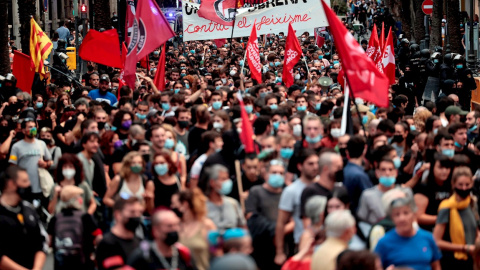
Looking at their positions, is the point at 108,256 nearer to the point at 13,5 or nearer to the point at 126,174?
the point at 126,174

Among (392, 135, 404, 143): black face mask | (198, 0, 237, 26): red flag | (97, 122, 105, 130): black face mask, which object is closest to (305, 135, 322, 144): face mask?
(392, 135, 404, 143): black face mask

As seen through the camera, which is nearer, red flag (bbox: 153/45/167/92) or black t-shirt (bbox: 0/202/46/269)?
black t-shirt (bbox: 0/202/46/269)

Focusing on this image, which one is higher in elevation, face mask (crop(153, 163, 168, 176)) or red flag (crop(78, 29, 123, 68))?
face mask (crop(153, 163, 168, 176))

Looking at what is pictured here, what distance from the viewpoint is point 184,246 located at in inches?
260

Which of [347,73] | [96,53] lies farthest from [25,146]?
[96,53]

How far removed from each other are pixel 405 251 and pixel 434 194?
1890mm

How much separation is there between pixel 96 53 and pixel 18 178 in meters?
12.1

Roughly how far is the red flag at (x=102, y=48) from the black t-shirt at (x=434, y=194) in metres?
11.8

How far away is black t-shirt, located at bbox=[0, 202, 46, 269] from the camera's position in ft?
24.9

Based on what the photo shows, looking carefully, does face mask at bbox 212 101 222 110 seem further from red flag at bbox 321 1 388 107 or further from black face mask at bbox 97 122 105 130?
red flag at bbox 321 1 388 107

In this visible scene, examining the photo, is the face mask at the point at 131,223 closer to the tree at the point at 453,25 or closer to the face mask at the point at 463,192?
the face mask at the point at 463,192

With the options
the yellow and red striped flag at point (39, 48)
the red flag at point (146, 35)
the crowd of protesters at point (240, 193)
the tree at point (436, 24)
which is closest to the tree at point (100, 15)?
the tree at point (436, 24)

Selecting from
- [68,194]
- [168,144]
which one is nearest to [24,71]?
[168,144]

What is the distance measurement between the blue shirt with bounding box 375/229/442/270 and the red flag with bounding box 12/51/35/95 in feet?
43.5
